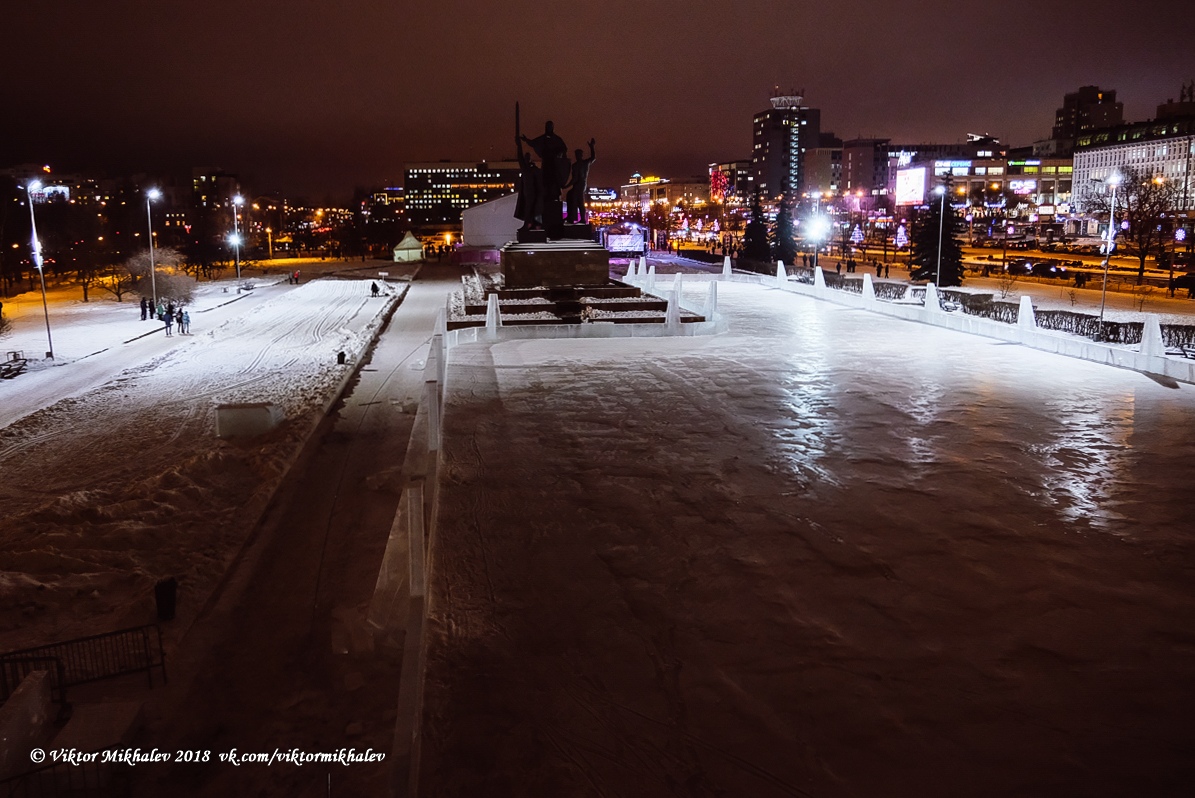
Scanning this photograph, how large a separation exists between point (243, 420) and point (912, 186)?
87.7 metres

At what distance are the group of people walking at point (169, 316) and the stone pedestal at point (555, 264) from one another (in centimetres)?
1062

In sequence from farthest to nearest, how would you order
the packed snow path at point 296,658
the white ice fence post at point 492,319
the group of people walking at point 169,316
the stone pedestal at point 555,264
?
1. the group of people walking at point 169,316
2. the stone pedestal at point 555,264
3. the white ice fence post at point 492,319
4. the packed snow path at point 296,658

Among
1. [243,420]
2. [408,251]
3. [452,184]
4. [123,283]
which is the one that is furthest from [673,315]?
[452,184]

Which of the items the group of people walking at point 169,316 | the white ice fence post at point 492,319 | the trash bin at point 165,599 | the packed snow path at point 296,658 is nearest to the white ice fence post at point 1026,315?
the white ice fence post at point 492,319

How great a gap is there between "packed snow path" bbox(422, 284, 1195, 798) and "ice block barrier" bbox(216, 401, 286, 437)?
11.3 ft

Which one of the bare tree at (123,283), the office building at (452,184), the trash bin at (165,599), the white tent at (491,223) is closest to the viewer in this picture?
the trash bin at (165,599)

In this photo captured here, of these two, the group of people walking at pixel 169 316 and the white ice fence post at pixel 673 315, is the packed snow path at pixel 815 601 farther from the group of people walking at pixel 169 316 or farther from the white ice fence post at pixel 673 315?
the group of people walking at pixel 169 316

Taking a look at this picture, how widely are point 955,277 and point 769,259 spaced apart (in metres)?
17.5

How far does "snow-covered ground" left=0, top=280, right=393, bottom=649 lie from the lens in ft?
25.5

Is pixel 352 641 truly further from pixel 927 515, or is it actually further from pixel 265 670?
pixel 927 515

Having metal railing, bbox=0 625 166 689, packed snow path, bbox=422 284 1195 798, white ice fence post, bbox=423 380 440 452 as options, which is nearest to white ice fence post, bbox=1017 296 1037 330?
packed snow path, bbox=422 284 1195 798

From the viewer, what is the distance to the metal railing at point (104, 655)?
6344mm

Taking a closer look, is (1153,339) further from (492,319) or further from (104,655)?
(104,655)

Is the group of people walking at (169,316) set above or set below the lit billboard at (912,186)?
below
